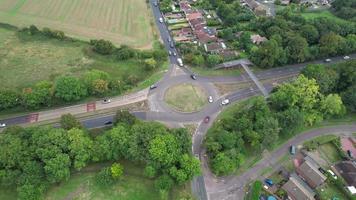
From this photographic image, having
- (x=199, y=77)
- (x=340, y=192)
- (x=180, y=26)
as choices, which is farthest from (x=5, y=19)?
(x=340, y=192)

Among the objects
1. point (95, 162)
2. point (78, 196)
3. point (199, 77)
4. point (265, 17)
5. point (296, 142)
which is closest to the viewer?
point (78, 196)

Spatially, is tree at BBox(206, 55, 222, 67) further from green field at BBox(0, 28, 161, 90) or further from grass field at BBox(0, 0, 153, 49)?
grass field at BBox(0, 0, 153, 49)

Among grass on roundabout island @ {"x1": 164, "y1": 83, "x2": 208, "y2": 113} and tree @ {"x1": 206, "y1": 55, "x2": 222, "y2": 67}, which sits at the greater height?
tree @ {"x1": 206, "y1": 55, "x2": 222, "y2": 67}

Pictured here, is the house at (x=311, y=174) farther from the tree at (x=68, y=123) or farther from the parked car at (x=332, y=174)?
the tree at (x=68, y=123)

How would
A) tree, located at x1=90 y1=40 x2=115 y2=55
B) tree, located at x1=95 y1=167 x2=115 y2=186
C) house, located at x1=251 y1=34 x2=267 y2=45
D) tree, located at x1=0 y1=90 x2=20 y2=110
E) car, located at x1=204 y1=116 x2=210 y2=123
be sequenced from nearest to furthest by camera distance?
tree, located at x1=95 y1=167 x2=115 y2=186, tree, located at x1=0 y1=90 x2=20 y2=110, car, located at x1=204 y1=116 x2=210 y2=123, tree, located at x1=90 y1=40 x2=115 y2=55, house, located at x1=251 y1=34 x2=267 y2=45

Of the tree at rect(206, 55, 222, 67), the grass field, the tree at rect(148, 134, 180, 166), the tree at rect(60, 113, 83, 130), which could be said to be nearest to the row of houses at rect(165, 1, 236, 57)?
the tree at rect(206, 55, 222, 67)

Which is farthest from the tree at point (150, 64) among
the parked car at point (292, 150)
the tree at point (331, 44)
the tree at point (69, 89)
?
the tree at point (331, 44)

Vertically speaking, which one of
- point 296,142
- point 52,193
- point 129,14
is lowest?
point 52,193

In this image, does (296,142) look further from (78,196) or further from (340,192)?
(78,196)
